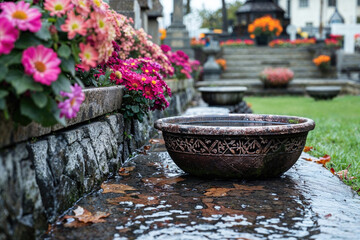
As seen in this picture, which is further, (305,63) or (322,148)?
(305,63)

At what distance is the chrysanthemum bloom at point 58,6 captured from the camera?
66.1 inches

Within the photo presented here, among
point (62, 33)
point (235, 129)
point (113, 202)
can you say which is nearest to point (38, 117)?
point (62, 33)

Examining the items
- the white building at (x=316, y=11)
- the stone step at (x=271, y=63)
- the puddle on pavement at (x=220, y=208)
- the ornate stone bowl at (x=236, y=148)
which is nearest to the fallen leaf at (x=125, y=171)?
the puddle on pavement at (x=220, y=208)

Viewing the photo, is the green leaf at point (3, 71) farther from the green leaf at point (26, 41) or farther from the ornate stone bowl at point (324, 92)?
the ornate stone bowl at point (324, 92)

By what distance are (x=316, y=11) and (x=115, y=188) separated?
41740 millimetres

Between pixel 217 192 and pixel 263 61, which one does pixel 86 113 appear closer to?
pixel 217 192

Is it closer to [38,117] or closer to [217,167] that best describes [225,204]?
[217,167]

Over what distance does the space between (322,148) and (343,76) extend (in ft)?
43.9

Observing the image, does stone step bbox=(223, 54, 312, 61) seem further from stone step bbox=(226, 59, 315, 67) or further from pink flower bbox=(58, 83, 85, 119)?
pink flower bbox=(58, 83, 85, 119)

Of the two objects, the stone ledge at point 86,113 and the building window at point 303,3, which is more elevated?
the building window at point 303,3

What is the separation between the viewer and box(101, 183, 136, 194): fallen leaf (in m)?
2.59

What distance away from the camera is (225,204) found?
2332mm

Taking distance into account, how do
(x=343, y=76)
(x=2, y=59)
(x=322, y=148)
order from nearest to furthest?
1. (x=2, y=59)
2. (x=322, y=148)
3. (x=343, y=76)

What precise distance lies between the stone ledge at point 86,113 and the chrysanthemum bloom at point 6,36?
0.27 metres
